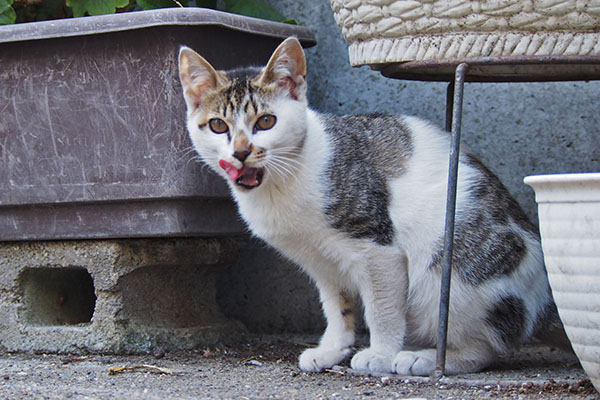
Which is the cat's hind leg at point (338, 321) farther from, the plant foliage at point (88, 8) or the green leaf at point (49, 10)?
the green leaf at point (49, 10)

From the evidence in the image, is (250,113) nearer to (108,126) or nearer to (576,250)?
(108,126)

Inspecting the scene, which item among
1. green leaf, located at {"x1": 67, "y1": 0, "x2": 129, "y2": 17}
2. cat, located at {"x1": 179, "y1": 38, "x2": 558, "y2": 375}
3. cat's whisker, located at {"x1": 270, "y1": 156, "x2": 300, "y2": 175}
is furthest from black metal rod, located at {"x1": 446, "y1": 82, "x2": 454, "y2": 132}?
green leaf, located at {"x1": 67, "y1": 0, "x2": 129, "y2": 17}

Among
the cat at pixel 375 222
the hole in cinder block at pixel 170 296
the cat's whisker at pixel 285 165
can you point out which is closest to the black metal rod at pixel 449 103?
the cat at pixel 375 222

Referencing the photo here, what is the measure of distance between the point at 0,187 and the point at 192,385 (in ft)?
3.83

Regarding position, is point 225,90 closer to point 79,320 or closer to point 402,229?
point 402,229

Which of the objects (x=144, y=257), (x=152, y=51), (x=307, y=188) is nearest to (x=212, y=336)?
(x=144, y=257)

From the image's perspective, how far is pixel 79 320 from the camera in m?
3.16

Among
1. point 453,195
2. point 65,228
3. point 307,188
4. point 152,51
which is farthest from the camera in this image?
point 65,228

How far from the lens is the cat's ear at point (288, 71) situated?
2.36m

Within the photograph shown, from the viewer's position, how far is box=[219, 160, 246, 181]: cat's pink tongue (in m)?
2.27

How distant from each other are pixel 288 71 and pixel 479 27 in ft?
2.00

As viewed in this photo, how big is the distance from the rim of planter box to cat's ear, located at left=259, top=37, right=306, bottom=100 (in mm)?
317

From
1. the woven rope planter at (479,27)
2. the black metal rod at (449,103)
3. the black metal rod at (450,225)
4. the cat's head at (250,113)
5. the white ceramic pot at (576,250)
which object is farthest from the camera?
the black metal rod at (449,103)

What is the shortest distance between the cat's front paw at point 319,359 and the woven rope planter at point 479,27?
95 centimetres
